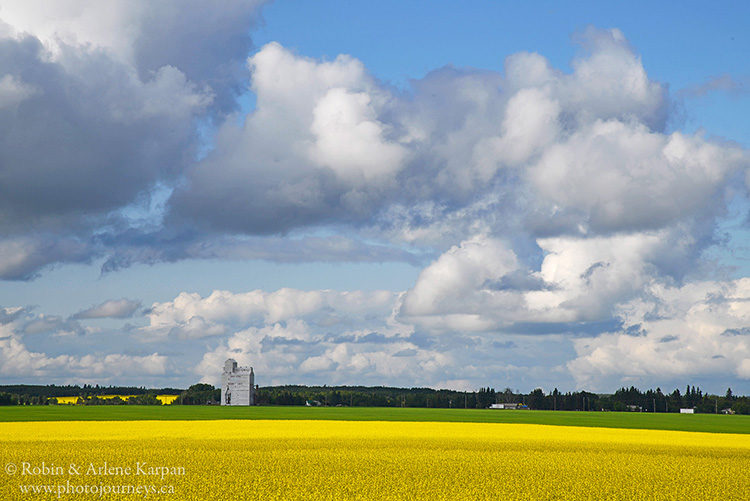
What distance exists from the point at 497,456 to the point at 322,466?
492 inches

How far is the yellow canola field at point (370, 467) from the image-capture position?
2953 centimetres

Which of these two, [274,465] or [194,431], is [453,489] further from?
[194,431]

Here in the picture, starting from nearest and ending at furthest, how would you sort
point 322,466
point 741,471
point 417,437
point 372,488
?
1. point 372,488
2. point 322,466
3. point 741,471
4. point 417,437

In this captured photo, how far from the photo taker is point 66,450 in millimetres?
43562

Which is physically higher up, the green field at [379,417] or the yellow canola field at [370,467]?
the yellow canola field at [370,467]

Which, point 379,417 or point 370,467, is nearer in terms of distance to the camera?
point 370,467

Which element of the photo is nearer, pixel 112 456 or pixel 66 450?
pixel 112 456

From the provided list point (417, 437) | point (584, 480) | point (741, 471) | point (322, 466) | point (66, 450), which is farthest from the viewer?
point (417, 437)

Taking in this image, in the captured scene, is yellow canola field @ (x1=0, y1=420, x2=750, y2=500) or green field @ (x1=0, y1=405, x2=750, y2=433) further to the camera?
green field @ (x1=0, y1=405, x2=750, y2=433)

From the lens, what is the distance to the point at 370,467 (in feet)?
120

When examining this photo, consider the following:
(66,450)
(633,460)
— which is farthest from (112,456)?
(633,460)

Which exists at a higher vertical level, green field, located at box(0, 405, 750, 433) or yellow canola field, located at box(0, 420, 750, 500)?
yellow canola field, located at box(0, 420, 750, 500)

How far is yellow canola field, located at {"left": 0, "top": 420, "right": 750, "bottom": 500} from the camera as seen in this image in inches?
1163

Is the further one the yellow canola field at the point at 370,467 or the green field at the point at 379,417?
the green field at the point at 379,417
